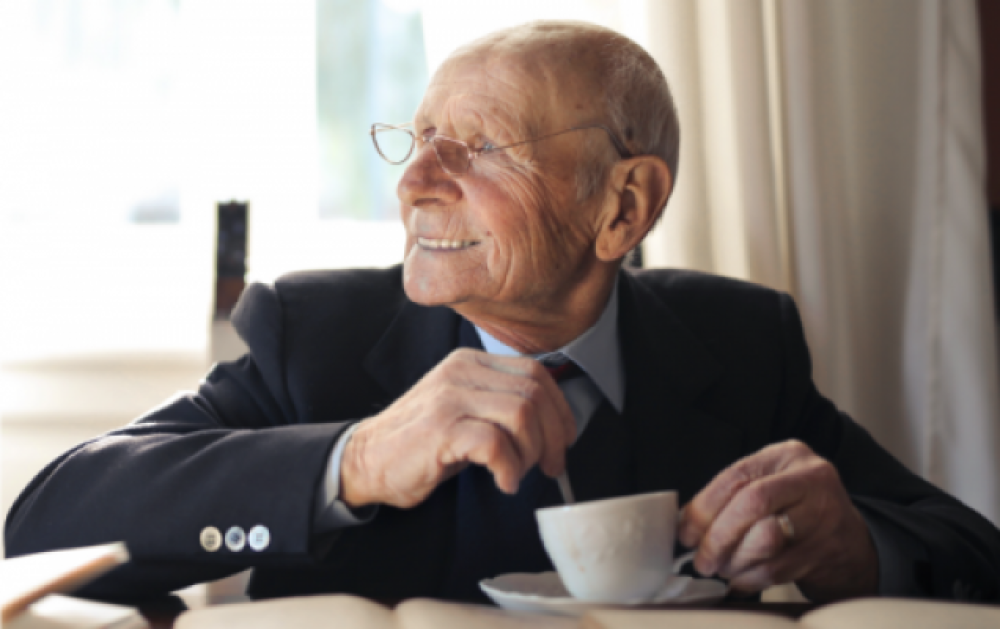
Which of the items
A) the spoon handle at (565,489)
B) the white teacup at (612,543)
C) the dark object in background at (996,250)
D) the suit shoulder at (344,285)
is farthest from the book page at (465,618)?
the dark object in background at (996,250)

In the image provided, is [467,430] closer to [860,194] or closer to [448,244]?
[448,244]

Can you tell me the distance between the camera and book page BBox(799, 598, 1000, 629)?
0.51 meters

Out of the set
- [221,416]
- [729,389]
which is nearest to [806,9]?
[729,389]

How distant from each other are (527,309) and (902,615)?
751 mm

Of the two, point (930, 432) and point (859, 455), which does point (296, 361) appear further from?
point (930, 432)

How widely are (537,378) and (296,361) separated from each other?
1.60ft

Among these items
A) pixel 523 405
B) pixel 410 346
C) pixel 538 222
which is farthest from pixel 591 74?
pixel 523 405

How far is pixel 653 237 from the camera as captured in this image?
5.88ft

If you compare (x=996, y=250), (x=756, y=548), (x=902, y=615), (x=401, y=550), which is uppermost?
(x=996, y=250)

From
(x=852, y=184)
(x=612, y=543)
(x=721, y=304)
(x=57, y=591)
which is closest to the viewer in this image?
(x=57, y=591)

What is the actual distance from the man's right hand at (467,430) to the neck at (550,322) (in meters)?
0.37

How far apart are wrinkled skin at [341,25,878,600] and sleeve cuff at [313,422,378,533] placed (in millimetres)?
12

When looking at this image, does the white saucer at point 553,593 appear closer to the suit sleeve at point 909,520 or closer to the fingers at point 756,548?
the fingers at point 756,548

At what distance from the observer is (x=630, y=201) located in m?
1.29
